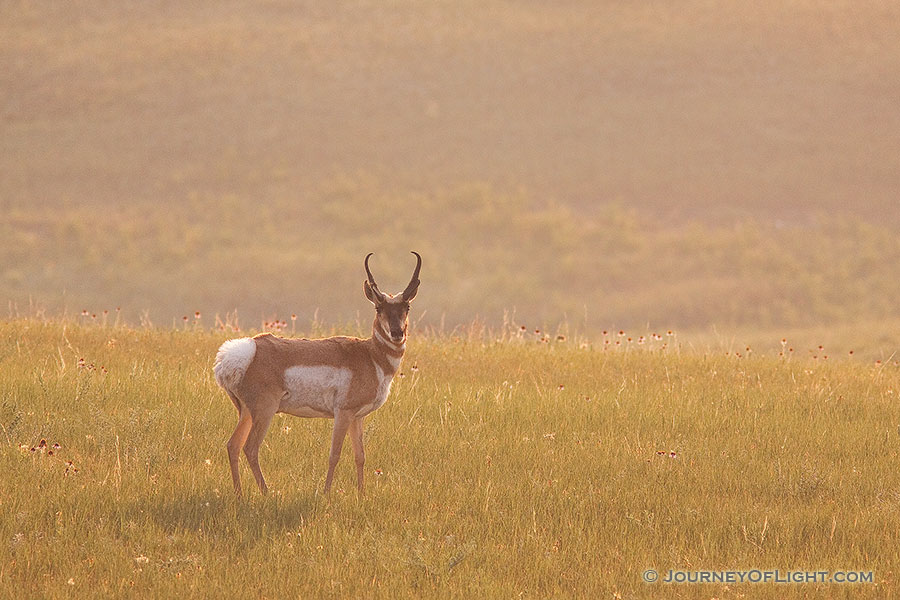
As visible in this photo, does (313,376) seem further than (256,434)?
Yes

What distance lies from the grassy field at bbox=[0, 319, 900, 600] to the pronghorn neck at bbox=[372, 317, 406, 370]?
49.9 inches

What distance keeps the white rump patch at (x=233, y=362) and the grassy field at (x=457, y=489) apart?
1054 millimetres

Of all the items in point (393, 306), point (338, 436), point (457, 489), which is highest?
point (393, 306)

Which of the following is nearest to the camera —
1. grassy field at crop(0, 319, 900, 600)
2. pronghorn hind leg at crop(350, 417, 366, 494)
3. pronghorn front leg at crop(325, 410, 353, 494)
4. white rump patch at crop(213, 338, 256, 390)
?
grassy field at crop(0, 319, 900, 600)

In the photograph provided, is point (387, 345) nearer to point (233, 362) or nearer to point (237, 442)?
point (233, 362)

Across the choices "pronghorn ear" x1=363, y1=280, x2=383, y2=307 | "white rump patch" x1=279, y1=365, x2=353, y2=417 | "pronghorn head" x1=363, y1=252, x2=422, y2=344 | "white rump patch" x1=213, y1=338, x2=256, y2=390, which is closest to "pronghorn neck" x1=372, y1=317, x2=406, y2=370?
"pronghorn head" x1=363, y1=252, x2=422, y2=344

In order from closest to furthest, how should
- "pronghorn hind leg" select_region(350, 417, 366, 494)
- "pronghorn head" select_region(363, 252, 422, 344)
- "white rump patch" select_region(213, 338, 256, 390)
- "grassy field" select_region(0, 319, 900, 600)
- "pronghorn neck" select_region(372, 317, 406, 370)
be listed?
"grassy field" select_region(0, 319, 900, 600) < "white rump patch" select_region(213, 338, 256, 390) < "pronghorn head" select_region(363, 252, 422, 344) < "pronghorn neck" select_region(372, 317, 406, 370) < "pronghorn hind leg" select_region(350, 417, 366, 494)

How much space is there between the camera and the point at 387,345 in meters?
10.2

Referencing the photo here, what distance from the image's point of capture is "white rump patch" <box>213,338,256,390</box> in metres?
9.70

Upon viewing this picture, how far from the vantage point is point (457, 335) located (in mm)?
20344

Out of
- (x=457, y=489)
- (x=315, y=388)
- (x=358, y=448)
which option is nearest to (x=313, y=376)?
(x=315, y=388)

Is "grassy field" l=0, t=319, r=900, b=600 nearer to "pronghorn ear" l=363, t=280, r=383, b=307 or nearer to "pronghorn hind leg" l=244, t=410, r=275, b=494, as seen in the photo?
"pronghorn hind leg" l=244, t=410, r=275, b=494

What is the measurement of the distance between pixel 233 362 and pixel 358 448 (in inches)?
60.5

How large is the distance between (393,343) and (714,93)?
8120cm
